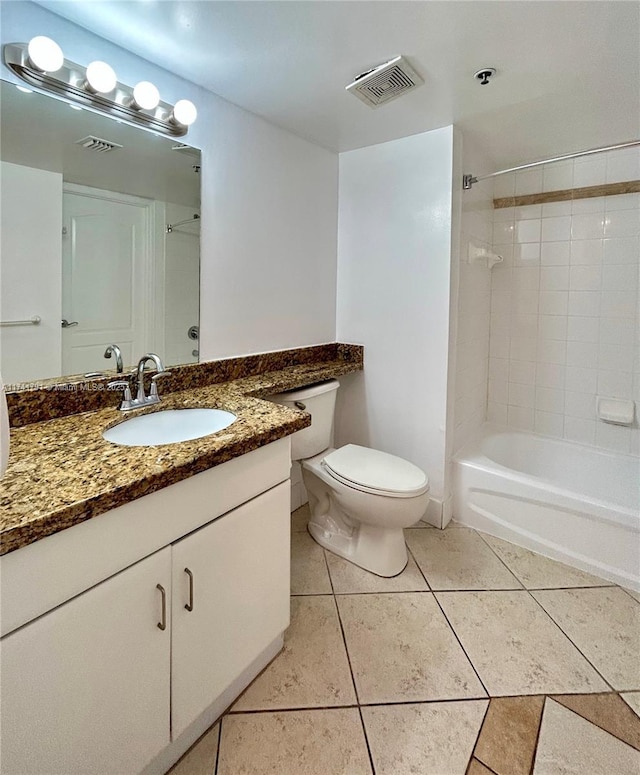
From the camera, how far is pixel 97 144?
1.42 m

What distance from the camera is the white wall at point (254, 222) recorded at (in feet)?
5.54

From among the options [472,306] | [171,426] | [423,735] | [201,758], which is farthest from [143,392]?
[472,306]

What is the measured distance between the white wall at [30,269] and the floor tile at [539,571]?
2.02 meters

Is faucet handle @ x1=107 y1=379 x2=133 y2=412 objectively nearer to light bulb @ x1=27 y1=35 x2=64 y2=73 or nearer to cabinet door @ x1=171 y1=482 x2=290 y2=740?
cabinet door @ x1=171 y1=482 x2=290 y2=740

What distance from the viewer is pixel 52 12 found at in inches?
49.7

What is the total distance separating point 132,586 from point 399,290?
184 centimetres

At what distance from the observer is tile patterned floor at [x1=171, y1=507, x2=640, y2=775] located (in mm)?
1119

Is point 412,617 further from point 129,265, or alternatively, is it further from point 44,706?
point 129,265

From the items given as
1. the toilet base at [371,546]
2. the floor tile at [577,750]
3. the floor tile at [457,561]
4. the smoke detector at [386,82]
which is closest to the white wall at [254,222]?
the smoke detector at [386,82]

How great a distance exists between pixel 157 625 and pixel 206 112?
183cm

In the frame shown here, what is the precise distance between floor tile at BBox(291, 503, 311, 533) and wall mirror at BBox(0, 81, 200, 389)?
1051mm

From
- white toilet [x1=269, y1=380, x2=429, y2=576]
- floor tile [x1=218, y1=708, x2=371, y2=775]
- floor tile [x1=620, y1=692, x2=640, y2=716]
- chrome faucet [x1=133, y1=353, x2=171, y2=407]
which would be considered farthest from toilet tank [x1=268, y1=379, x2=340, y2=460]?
floor tile [x1=620, y1=692, x2=640, y2=716]

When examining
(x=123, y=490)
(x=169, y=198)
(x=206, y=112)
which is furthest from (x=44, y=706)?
(x=206, y=112)

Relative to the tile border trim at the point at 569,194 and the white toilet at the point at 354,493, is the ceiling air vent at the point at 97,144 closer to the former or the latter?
the white toilet at the point at 354,493
